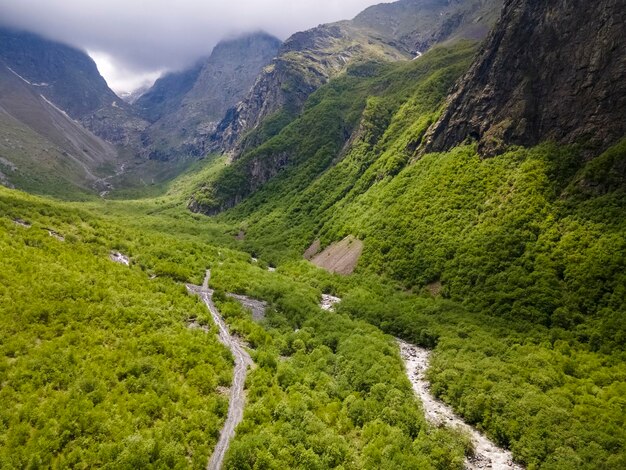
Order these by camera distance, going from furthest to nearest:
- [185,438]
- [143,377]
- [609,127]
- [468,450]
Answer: [609,127] < [468,450] < [143,377] < [185,438]

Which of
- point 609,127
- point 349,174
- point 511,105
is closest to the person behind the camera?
point 609,127

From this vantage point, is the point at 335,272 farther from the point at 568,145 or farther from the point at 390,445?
the point at 390,445

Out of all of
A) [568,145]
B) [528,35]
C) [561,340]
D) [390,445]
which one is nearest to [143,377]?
[390,445]

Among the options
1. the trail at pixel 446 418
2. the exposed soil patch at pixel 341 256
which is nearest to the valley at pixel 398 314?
the trail at pixel 446 418

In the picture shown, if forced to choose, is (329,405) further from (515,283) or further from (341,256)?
(341,256)

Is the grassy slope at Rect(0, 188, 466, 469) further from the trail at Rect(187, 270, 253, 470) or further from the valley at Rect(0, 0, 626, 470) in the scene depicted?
the trail at Rect(187, 270, 253, 470)

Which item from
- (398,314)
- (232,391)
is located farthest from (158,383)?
(398,314)

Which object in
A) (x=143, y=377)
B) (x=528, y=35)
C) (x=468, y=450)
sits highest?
(x=528, y=35)
